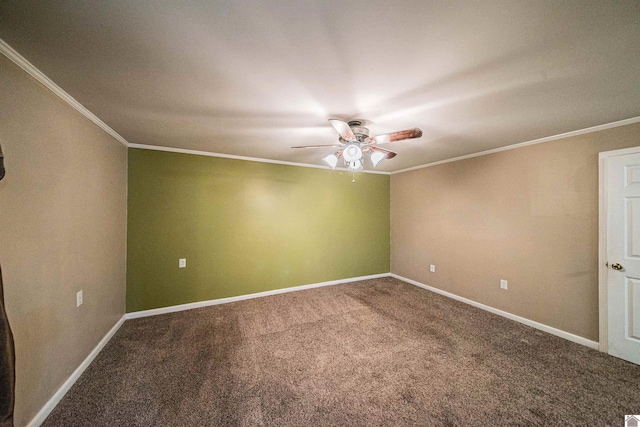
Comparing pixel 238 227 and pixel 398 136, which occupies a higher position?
pixel 398 136

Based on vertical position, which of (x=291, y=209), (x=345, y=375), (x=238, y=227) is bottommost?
(x=345, y=375)

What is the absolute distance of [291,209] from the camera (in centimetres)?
378

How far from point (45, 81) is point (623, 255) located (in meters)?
5.00

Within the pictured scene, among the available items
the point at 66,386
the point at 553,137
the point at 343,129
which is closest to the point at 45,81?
the point at 343,129

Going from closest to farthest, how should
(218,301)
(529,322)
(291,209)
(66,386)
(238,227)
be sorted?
(66,386) < (529,322) < (218,301) < (238,227) < (291,209)

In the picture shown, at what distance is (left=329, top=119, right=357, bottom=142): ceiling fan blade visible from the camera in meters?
1.73

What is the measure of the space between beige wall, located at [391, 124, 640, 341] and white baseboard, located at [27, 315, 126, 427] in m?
4.54

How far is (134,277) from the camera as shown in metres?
2.82

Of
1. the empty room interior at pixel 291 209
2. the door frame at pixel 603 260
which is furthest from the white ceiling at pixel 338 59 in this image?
the door frame at pixel 603 260

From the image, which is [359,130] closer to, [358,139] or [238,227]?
[358,139]

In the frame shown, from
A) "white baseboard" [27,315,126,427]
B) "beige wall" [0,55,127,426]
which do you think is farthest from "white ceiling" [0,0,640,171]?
"white baseboard" [27,315,126,427]

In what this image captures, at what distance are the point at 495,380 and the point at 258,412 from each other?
6.31 ft

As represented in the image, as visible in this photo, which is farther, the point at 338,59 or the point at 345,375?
the point at 345,375

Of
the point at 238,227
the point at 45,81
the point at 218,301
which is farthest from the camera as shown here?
the point at 238,227
